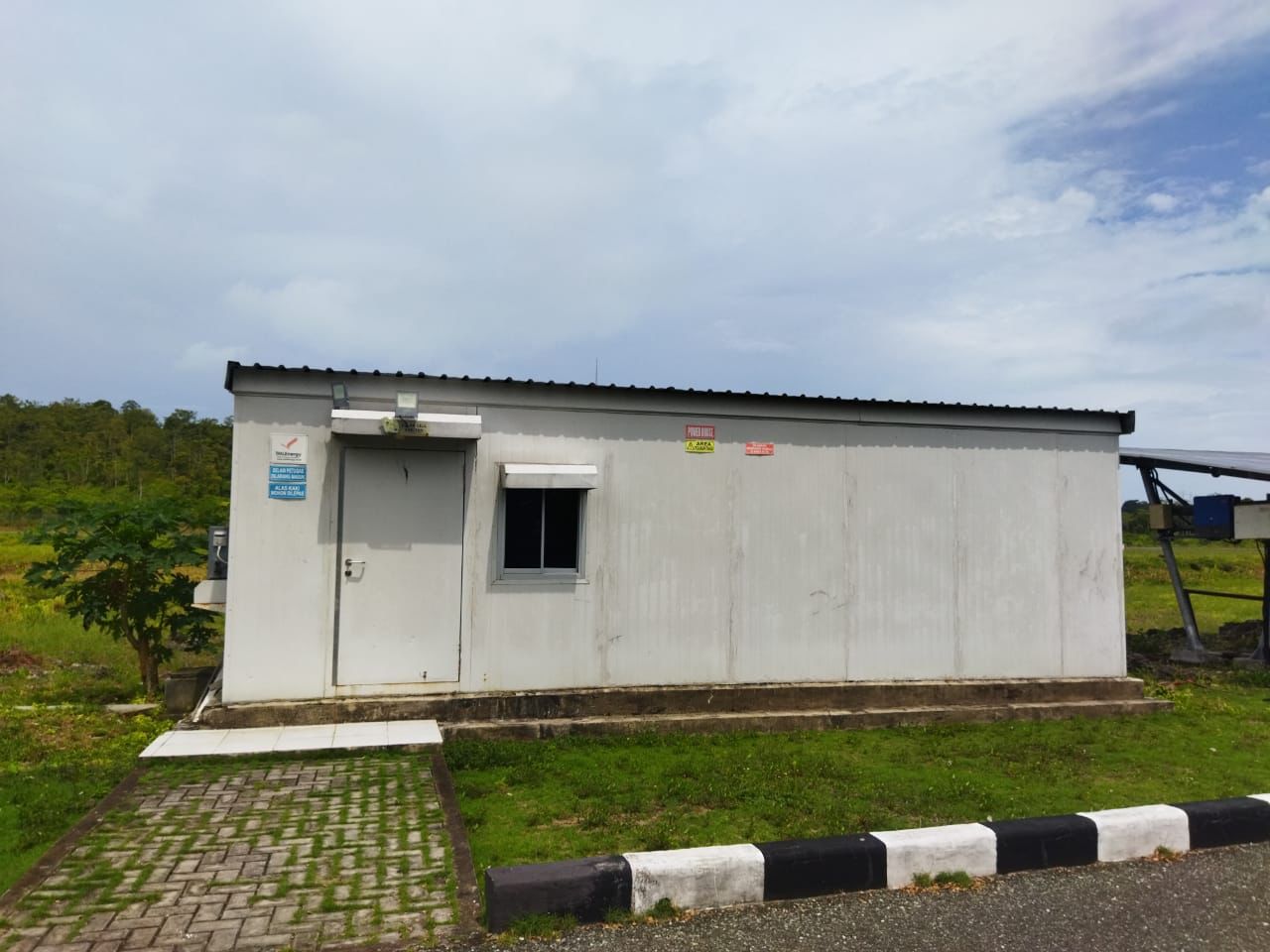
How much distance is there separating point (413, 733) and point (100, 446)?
6432cm

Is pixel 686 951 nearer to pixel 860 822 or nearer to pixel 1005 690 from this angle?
pixel 860 822

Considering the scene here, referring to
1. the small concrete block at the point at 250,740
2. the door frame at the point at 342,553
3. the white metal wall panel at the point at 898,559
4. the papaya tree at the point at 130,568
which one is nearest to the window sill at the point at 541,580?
the door frame at the point at 342,553

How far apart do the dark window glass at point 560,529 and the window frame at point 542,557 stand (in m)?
0.03

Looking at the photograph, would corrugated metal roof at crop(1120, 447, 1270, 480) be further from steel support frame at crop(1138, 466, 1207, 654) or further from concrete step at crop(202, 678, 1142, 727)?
concrete step at crop(202, 678, 1142, 727)

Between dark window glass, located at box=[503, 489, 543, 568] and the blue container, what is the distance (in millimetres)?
9800

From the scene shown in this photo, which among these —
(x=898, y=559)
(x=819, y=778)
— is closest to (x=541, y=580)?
(x=819, y=778)

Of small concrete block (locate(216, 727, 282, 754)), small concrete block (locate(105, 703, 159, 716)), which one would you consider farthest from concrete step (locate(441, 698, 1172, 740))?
small concrete block (locate(105, 703, 159, 716))

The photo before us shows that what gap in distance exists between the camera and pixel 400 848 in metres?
4.59

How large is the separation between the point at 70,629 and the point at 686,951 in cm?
1307

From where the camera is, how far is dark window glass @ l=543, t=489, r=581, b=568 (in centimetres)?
774

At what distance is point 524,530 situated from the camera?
7699 millimetres

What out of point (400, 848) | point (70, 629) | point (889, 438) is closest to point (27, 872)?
point (400, 848)

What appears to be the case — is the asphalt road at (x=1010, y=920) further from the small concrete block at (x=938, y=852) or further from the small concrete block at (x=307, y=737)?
the small concrete block at (x=307, y=737)

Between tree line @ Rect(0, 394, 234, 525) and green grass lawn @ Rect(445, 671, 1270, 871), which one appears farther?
tree line @ Rect(0, 394, 234, 525)
